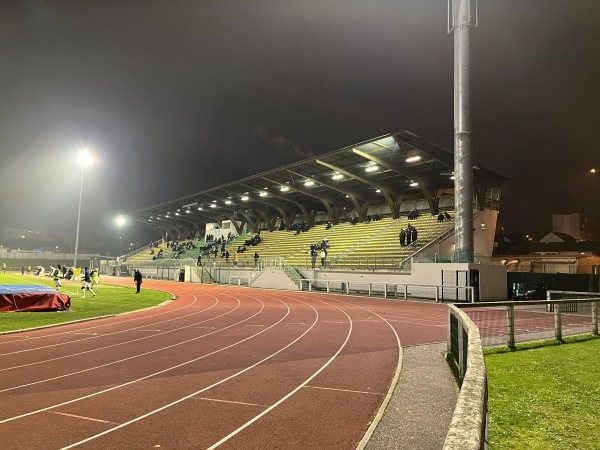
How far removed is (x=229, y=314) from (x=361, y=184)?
89.1 ft

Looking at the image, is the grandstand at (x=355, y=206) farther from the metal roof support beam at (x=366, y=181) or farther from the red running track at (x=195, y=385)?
the red running track at (x=195, y=385)

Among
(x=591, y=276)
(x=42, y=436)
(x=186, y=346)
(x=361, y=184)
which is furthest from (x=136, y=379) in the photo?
(x=361, y=184)

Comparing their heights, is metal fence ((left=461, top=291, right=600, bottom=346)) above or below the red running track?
above

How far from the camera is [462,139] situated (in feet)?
73.8

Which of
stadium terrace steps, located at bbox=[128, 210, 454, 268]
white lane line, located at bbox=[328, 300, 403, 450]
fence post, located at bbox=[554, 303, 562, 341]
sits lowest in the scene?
white lane line, located at bbox=[328, 300, 403, 450]

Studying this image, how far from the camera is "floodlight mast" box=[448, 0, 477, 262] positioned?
884 inches

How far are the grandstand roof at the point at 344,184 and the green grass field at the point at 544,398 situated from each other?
72.8 feet

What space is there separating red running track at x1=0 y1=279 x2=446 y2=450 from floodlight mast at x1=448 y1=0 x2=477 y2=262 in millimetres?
12209

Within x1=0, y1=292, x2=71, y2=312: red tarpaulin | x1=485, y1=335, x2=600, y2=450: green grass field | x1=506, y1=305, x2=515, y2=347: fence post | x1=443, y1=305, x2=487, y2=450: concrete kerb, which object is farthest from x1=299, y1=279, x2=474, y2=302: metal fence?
x1=443, y1=305, x2=487, y2=450: concrete kerb

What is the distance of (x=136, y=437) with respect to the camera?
427cm

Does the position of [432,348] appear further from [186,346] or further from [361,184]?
[361,184]

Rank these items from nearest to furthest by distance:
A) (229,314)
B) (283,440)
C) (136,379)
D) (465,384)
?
(465,384) < (283,440) < (136,379) < (229,314)

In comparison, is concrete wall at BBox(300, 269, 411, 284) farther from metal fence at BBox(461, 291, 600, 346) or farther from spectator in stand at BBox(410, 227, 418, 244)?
metal fence at BBox(461, 291, 600, 346)

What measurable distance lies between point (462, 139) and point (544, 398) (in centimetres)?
1960
